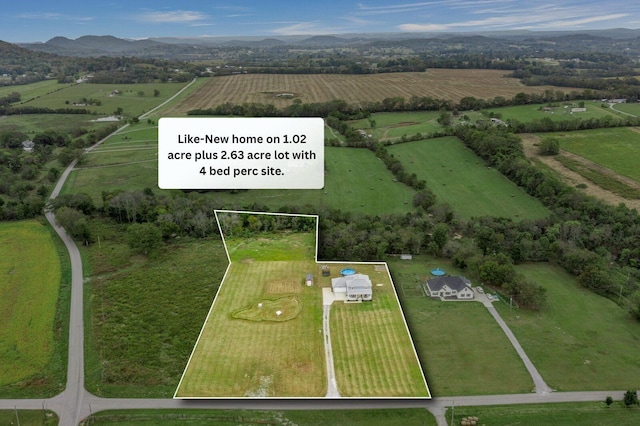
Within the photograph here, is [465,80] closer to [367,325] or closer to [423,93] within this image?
[423,93]

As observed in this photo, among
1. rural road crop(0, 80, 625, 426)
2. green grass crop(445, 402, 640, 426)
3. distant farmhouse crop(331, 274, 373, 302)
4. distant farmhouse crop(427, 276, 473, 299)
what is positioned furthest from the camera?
distant farmhouse crop(427, 276, 473, 299)

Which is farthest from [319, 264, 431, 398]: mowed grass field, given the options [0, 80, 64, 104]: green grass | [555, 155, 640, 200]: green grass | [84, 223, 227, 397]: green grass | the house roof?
[0, 80, 64, 104]: green grass

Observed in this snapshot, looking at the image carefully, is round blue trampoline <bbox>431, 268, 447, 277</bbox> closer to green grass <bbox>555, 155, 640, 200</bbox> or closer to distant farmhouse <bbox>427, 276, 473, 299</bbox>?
distant farmhouse <bbox>427, 276, 473, 299</bbox>

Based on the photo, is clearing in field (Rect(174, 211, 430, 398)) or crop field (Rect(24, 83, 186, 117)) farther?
crop field (Rect(24, 83, 186, 117))

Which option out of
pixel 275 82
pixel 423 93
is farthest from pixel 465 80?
pixel 275 82

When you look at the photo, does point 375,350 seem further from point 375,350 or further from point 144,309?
point 144,309

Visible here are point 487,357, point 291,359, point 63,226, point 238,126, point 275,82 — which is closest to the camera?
point 238,126

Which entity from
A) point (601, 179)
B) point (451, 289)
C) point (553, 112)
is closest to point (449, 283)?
point (451, 289)
